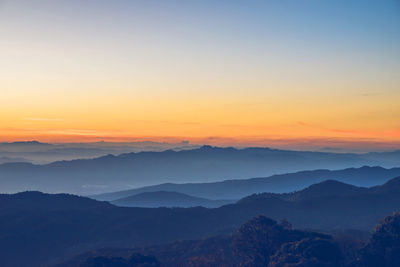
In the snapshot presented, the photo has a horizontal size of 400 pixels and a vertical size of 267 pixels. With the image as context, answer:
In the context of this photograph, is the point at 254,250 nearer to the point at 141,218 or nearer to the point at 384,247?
the point at 384,247

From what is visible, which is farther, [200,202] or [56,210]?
[200,202]

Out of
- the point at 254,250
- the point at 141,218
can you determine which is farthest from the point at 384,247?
the point at 141,218

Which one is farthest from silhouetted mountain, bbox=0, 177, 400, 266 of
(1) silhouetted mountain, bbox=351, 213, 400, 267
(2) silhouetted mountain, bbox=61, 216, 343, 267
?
(1) silhouetted mountain, bbox=351, 213, 400, 267

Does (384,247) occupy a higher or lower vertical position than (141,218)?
higher

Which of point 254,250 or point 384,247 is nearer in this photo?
point 384,247

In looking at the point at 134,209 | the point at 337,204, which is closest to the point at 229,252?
the point at 134,209

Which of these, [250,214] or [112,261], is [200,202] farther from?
[112,261]

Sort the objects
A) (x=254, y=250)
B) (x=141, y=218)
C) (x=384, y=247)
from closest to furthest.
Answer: (x=384, y=247), (x=254, y=250), (x=141, y=218)

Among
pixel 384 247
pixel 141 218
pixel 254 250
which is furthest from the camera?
pixel 141 218
